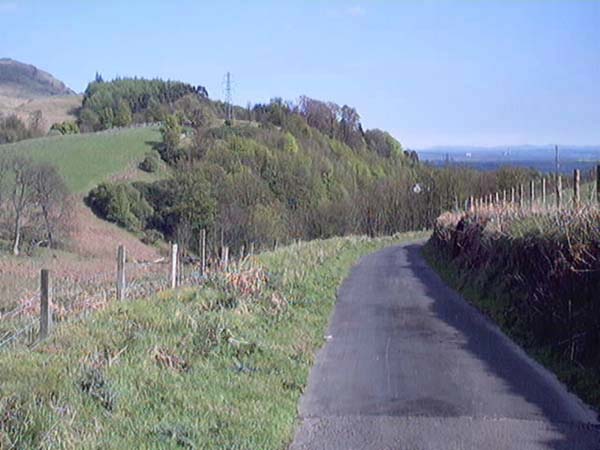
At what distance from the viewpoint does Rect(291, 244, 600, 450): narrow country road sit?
820 centimetres

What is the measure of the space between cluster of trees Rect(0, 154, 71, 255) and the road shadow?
41646 millimetres

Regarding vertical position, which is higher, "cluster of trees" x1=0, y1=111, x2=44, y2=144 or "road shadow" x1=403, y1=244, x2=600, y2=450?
"cluster of trees" x1=0, y1=111, x2=44, y2=144

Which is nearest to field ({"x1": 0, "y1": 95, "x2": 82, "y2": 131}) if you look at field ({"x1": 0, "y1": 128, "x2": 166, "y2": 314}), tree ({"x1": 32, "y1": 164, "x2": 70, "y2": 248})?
field ({"x1": 0, "y1": 128, "x2": 166, "y2": 314})

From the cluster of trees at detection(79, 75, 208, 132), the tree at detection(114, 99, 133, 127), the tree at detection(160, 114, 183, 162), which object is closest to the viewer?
the tree at detection(160, 114, 183, 162)

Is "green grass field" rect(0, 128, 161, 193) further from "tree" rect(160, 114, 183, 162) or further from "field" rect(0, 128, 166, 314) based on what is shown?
"tree" rect(160, 114, 183, 162)

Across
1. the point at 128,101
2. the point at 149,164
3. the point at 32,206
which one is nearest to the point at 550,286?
the point at 32,206

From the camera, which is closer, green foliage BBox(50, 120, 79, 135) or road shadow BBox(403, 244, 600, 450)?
road shadow BBox(403, 244, 600, 450)

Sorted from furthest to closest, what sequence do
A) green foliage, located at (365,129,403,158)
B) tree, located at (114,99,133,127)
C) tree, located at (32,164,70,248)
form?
green foliage, located at (365,129,403,158), tree, located at (114,99,133,127), tree, located at (32,164,70,248)

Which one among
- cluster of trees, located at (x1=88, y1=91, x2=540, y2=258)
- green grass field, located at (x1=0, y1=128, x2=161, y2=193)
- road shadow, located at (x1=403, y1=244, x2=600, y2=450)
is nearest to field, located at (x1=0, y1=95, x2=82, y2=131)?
cluster of trees, located at (x1=88, y1=91, x2=540, y2=258)

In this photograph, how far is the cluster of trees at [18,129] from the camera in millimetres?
104844

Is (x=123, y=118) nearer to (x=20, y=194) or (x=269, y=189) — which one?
(x=269, y=189)

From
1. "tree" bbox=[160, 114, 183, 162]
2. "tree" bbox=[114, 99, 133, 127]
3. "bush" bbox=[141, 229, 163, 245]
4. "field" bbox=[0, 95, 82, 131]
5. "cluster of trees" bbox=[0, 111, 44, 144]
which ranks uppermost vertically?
"field" bbox=[0, 95, 82, 131]

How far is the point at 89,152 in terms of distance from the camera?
8194 cm

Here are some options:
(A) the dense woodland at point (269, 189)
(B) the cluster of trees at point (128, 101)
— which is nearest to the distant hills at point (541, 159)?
(A) the dense woodland at point (269, 189)
